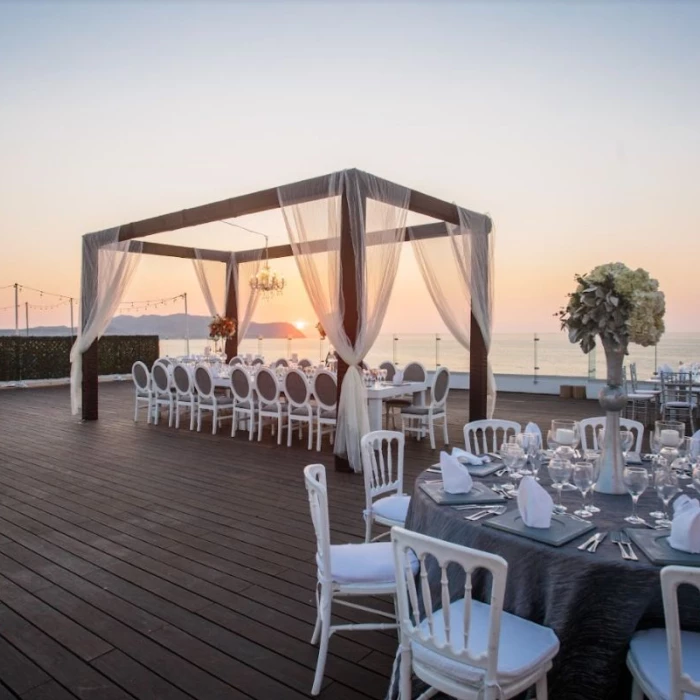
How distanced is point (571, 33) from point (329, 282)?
12.4 feet

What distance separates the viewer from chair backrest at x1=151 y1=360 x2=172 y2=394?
7965 millimetres

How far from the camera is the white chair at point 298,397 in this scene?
6449mm

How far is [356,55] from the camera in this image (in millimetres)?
6062

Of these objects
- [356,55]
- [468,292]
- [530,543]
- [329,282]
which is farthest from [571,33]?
[530,543]

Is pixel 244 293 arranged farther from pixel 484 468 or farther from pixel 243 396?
pixel 484 468

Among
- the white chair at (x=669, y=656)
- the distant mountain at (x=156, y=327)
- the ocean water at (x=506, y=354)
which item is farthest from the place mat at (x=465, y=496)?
the distant mountain at (x=156, y=327)

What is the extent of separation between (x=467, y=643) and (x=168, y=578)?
2.10m

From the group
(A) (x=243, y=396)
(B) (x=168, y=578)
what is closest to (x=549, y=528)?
(B) (x=168, y=578)

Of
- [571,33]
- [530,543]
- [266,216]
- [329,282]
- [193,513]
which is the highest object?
[571,33]

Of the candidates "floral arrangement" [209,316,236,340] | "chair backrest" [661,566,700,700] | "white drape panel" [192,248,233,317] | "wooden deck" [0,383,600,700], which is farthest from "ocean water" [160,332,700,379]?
"chair backrest" [661,566,700,700]

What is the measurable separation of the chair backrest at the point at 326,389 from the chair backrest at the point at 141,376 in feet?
10.9

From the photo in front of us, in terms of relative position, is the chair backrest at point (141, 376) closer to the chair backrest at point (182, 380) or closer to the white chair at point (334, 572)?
the chair backrest at point (182, 380)

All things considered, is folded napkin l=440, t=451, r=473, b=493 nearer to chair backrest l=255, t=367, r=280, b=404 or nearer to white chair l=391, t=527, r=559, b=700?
white chair l=391, t=527, r=559, b=700

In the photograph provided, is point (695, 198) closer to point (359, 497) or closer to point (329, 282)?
point (329, 282)
